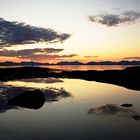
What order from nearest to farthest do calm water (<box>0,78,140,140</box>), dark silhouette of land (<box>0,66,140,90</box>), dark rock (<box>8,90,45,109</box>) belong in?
calm water (<box>0,78,140,140</box>) → dark rock (<box>8,90,45,109</box>) → dark silhouette of land (<box>0,66,140,90</box>)

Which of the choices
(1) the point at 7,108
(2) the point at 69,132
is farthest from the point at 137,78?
(2) the point at 69,132

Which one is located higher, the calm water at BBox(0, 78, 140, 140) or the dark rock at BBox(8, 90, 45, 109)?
the dark rock at BBox(8, 90, 45, 109)

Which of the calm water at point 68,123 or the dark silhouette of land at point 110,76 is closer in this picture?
the calm water at point 68,123

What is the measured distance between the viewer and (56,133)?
56.2 feet

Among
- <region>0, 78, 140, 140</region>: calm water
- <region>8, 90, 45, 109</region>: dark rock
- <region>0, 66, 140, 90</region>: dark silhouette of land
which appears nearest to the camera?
<region>0, 78, 140, 140</region>: calm water

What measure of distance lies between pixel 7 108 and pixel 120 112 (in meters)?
11.3

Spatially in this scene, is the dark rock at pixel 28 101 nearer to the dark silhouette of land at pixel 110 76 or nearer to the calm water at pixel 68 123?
the calm water at pixel 68 123

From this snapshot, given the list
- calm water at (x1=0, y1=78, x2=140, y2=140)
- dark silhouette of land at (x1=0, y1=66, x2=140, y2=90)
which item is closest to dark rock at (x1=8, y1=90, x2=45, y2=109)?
calm water at (x1=0, y1=78, x2=140, y2=140)

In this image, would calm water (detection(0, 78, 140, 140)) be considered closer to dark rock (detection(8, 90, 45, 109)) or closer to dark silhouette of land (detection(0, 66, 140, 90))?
dark rock (detection(8, 90, 45, 109))

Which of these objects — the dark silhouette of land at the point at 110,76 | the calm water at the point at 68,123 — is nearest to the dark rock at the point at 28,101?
the calm water at the point at 68,123

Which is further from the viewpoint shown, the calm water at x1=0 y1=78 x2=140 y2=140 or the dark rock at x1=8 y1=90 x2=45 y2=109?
the dark rock at x1=8 y1=90 x2=45 y2=109

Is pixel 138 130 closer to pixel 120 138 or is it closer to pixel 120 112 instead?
pixel 120 138

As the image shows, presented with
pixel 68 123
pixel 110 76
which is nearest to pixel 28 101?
pixel 68 123

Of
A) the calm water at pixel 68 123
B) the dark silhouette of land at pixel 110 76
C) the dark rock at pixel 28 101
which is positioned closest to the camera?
the calm water at pixel 68 123
